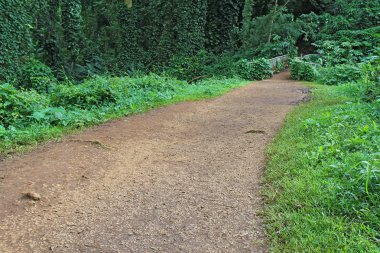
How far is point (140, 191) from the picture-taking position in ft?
12.3

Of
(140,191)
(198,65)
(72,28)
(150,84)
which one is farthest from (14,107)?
(72,28)

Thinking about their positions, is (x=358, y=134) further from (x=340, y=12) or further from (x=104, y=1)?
(x=104, y=1)

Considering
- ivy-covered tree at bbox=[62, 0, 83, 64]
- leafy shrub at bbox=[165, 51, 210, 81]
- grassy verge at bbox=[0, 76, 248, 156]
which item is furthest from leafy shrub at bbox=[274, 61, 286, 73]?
ivy-covered tree at bbox=[62, 0, 83, 64]

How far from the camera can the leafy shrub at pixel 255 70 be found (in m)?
14.3

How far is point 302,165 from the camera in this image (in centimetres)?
396

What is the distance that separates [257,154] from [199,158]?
802mm

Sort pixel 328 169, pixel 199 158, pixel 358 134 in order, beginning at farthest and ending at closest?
pixel 199 158
pixel 358 134
pixel 328 169

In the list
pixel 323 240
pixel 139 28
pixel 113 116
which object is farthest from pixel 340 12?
pixel 323 240

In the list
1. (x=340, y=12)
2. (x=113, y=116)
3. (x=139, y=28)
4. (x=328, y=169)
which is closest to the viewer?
(x=328, y=169)

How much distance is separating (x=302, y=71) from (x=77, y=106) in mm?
9313

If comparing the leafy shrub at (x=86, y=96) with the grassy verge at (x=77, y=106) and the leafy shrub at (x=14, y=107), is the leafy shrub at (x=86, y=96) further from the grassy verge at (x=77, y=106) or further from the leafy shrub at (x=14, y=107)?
the leafy shrub at (x=14, y=107)

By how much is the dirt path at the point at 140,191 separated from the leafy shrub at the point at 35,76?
29.6 feet

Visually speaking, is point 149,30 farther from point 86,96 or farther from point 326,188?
point 326,188

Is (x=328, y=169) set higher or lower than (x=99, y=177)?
higher
